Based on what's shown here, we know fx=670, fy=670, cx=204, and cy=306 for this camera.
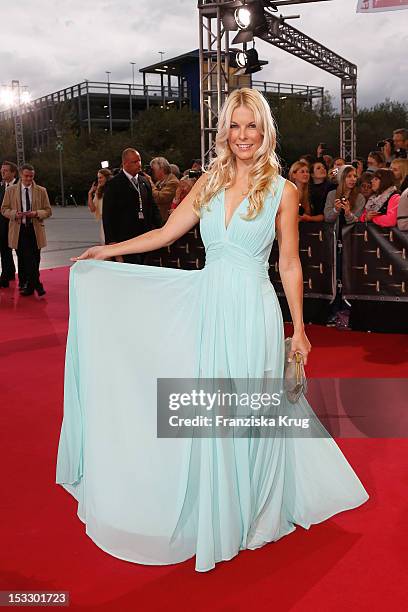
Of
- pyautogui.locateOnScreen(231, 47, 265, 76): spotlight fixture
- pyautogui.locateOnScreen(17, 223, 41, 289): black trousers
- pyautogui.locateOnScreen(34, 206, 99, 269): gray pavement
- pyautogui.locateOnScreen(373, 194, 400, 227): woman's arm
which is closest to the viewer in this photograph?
pyautogui.locateOnScreen(373, 194, 400, 227): woman's arm

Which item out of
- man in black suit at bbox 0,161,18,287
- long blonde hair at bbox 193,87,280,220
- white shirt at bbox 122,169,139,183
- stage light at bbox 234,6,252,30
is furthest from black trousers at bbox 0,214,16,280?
long blonde hair at bbox 193,87,280,220

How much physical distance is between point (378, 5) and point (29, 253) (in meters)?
5.77

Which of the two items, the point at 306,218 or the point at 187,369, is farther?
the point at 306,218

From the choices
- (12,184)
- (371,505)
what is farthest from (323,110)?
(371,505)

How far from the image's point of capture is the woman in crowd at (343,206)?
22.4 feet

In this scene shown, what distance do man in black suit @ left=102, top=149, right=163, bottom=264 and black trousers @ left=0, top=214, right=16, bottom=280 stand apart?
349cm

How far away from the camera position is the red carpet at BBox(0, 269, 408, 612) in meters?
2.50

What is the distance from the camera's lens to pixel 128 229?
7.27m

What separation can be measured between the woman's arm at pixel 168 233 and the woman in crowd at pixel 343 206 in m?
4.21

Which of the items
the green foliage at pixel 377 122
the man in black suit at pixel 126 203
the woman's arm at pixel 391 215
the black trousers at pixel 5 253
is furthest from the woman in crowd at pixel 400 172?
the green foliage at pixel 377 122

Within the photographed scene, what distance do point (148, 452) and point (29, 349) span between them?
3870 millimetres

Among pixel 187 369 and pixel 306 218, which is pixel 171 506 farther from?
pixel 306 218

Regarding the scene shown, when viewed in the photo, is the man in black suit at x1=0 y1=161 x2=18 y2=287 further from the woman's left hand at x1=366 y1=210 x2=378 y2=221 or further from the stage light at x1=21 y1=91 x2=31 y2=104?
the stage light at x1=21 y1=91 x2=31 y2=104

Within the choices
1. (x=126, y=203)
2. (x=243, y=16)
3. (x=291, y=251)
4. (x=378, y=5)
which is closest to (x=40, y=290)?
(x=126, y=203)
